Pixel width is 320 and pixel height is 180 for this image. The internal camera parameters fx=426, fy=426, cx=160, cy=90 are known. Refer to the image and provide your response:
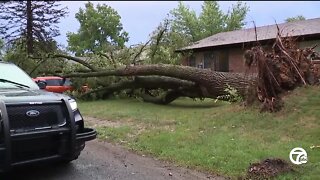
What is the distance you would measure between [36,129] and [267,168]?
3.14 metres

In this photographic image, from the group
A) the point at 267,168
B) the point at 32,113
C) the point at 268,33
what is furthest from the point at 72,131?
the point at 268,33

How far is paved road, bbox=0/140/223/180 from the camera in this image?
19.5 ft

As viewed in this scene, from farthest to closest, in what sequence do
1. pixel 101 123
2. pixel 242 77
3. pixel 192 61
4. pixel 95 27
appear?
1. pixel 95 27
2. pixel 192 61
3. pixel 242 77
4. pixel 101 123

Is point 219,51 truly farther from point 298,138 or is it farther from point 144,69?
point 298,138

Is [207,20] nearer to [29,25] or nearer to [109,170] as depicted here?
[29,25]

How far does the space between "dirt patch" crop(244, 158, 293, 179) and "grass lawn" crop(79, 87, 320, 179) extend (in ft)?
0.44

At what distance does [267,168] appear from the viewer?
5898mm

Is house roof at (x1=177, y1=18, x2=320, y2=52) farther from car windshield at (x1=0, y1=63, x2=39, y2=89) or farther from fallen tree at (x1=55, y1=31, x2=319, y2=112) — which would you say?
car windshield at (x1=0, y1=63, x2=39, y2=89)

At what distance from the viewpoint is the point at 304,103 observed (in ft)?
30.9

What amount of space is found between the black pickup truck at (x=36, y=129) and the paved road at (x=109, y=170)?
1.98ft

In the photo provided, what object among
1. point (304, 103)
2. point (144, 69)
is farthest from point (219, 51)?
point (304, 103)

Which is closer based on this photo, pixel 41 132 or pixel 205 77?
pixel 41 132

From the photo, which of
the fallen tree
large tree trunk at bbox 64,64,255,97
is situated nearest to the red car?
the fallen tree

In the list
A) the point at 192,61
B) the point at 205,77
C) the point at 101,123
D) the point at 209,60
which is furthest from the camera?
the point at 192,61
